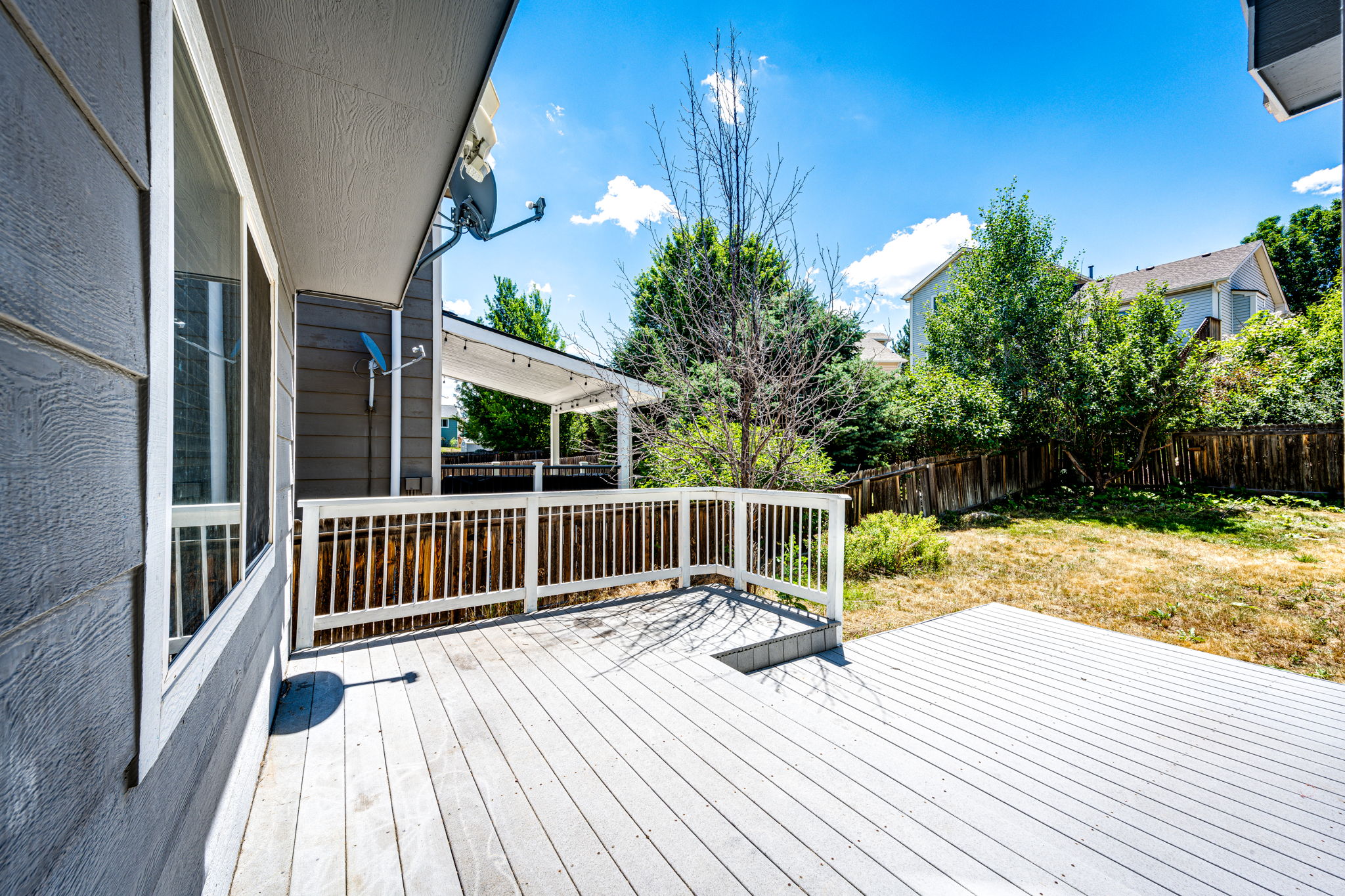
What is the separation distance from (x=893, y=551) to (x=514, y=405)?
49.0ft

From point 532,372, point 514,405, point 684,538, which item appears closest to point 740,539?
point 684,538

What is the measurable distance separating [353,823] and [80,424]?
1.79m

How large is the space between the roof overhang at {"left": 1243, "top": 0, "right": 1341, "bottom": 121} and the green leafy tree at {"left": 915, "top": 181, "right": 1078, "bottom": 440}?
7.92 m

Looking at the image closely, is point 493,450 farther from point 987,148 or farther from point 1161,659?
point 1161,659

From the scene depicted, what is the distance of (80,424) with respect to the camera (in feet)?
1.88

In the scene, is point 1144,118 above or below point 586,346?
above

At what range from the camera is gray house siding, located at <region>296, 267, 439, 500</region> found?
5074 mm

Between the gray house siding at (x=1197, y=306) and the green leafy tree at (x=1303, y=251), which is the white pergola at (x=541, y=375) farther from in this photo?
the green leafy tree at (x=1303, y=251)

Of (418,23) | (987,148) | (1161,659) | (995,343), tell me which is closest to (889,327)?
(1161,659)

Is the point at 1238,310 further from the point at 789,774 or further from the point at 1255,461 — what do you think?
the point at 789,774

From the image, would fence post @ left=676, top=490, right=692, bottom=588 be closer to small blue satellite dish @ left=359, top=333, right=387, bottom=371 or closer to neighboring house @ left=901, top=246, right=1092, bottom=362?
small blue satellite dish @ left=359, top=333, right=387, bottom=371

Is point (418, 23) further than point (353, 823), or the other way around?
point (353, 823)

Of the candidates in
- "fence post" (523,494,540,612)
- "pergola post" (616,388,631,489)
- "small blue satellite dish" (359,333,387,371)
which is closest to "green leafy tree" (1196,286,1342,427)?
"pergola post" (616,388,631,489)

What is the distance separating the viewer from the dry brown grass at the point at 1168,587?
153 inches
